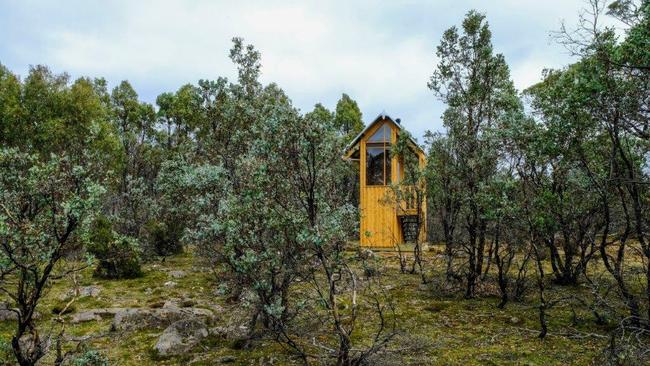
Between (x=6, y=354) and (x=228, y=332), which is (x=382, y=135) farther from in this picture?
(x=6, y=354)

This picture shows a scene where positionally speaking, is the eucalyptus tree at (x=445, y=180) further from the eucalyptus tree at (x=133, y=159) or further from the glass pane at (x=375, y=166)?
the eucalyptus tree at (x=133, y=159)

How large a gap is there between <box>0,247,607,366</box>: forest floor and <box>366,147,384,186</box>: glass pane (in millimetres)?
8731

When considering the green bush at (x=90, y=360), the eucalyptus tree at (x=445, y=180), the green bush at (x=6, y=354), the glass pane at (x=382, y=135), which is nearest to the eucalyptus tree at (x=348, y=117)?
the glass pane at (x=382, y=135)

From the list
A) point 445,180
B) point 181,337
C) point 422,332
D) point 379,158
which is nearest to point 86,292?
point 181,337

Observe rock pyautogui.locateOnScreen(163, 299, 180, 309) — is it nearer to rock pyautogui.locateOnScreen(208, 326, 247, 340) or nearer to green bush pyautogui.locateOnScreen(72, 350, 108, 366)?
rock pyautogui.locateOnScreen(208, 326, 247, 340)

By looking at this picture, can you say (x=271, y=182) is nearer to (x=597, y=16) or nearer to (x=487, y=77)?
(x=597, y=16)

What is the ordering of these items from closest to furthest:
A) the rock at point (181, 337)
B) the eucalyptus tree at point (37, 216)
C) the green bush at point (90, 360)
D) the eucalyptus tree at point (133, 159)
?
the eucalyptus tree at point (37, 216), the green bush at point (90, 360), the rock at point (181, 337), the eucalyptus tree at point (133, 159)

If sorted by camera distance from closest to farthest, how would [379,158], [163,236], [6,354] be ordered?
[6,354] < [163,236] < [379,158]

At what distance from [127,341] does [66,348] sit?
113 centimetres

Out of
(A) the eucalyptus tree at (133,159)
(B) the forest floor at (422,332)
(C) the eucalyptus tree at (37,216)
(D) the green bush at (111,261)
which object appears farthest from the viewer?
(A) the eucalyptus tree at (133,159)

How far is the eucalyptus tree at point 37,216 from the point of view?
18.9 feet

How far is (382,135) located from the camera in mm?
22969

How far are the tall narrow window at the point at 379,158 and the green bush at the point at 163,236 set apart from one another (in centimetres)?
963

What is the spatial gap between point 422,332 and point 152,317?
6.16 metres
